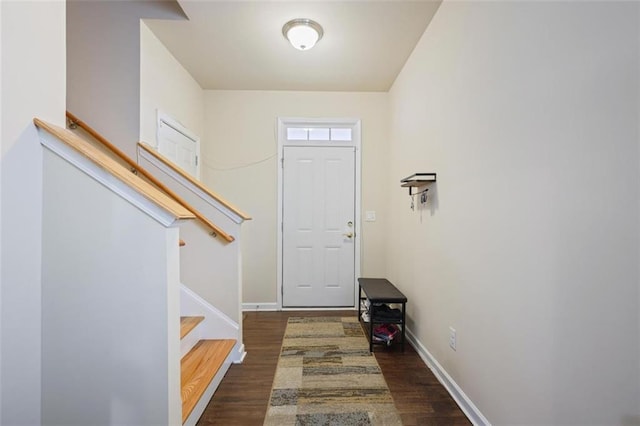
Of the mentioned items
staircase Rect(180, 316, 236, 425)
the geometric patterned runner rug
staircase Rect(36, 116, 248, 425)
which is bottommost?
the geometric patterned runner rug

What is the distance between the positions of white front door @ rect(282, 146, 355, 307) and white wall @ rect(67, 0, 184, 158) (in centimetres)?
164

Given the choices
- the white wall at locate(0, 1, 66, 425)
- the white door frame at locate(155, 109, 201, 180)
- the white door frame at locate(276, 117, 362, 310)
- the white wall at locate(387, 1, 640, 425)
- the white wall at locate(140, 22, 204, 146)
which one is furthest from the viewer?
the white door frame at locate(276, 117, 362, 310)

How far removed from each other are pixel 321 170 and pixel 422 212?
4.88ft

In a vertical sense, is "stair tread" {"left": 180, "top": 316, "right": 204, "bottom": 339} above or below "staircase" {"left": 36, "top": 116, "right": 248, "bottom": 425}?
below

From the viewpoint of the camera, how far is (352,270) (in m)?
3.58

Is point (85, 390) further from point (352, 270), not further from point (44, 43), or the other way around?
point (352, 270)

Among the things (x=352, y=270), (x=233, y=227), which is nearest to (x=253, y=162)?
(x=233, y=227)

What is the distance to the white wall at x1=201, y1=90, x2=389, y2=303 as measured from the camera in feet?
11.6

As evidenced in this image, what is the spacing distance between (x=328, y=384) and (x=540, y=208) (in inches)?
63.7

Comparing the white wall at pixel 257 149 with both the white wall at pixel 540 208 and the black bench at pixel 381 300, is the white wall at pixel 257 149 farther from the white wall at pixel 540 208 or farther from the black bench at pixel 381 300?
the white wall at pixel 540 208

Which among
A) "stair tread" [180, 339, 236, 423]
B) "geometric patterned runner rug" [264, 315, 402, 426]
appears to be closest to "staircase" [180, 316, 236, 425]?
"stair tread" [180, 339, 236, 423]

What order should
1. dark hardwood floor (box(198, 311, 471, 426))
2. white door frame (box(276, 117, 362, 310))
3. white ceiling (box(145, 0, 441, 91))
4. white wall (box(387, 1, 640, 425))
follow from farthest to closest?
1. white door frame (box(276, 117, 362, 310))
2. white ceiling (box(145, 0, 441, 91))
3. dark hardwood floor (box(198, 311, 471, 426))
4. white wall (box(387, 1, 640, 425))

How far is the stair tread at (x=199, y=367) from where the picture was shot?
5.11 feet

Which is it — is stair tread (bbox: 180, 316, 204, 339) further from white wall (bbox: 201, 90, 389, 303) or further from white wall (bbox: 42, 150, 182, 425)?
white wall (bbox: 201, 90, 389, 303)
